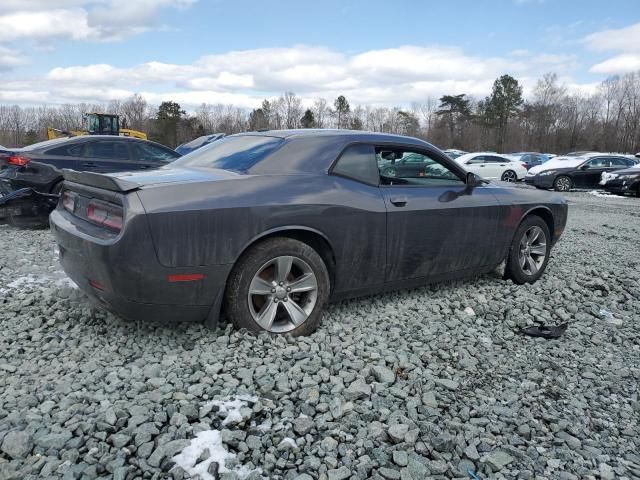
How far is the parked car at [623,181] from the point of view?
55.7 ft

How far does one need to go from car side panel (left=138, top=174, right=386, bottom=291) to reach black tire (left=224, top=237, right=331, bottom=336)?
92mm

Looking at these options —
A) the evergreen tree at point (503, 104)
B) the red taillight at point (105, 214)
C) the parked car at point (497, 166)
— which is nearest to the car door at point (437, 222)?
the red taillight at point (105, 214)

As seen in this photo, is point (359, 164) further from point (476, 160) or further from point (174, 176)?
point (476, 160)

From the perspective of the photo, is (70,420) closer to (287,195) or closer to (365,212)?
(287,195)

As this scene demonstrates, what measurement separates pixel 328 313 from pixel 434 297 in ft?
3.52

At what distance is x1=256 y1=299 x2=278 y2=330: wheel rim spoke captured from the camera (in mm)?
3344

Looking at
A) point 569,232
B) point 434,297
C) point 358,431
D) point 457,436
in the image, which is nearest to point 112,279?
point 358,431

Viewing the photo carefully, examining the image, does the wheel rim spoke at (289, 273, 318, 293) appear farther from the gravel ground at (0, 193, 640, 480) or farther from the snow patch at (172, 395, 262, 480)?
the snow patch at (172, 395, 262, 480)

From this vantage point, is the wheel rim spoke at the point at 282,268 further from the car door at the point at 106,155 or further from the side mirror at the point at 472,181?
the car door at the point at 106,155

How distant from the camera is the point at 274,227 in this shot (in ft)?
10.7

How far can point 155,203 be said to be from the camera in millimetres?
2910

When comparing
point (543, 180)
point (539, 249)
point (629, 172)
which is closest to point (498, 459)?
point (539, 249)

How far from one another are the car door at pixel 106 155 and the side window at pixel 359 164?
5873mm

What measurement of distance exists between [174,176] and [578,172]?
18559 mm
